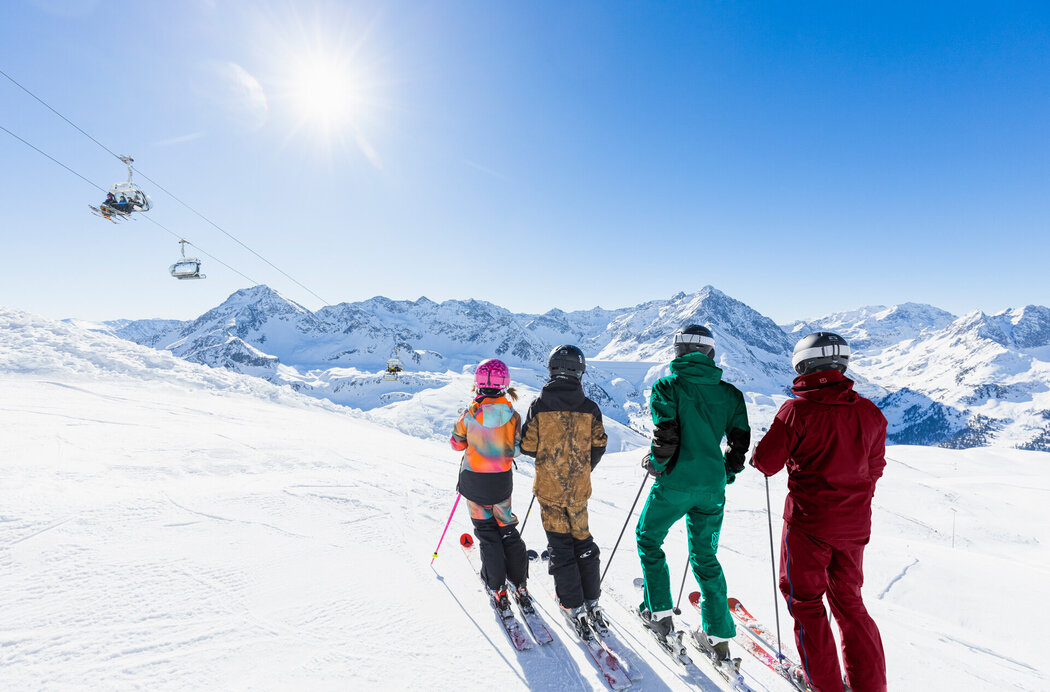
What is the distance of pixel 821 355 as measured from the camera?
326cm

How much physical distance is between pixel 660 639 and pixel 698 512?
1.26 meters

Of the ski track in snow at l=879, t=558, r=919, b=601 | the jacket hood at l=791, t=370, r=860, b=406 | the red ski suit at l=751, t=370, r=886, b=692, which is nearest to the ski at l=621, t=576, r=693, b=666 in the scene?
the red ski suit at l=751, t=370, r=886, b=692

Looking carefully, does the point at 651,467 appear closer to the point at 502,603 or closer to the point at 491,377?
the point at 491,377

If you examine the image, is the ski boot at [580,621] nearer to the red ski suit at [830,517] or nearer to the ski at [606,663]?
the ski at [606,663]

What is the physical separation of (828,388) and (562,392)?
7.23ft

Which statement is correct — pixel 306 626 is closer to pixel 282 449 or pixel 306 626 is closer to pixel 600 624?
pixel 600 624

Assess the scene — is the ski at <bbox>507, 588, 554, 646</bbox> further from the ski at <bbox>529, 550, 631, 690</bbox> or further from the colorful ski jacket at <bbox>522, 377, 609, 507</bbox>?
the colorful ski jacket at <bbox>522, 377, 609, 507</bbox>

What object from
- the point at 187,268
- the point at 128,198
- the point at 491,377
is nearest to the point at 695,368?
the point at 491,377

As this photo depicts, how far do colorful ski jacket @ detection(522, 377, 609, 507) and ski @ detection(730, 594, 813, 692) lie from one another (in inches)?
83.7

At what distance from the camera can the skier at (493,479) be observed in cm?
422

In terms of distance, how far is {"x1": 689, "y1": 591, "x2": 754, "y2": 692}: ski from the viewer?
11.3 feet

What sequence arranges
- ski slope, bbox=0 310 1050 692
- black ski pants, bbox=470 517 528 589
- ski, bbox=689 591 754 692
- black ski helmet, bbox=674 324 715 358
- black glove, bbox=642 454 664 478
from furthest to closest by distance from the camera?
1. black ski pants, bbox=470 517 528 589
2. black ski helmet, bbox=674 324 715 358
3. black glove, bbox=642 454 664 478
4. ski, bbox=689 591 754 692
5. ski slope, bbox=0 310 1050 692

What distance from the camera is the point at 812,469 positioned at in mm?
3246

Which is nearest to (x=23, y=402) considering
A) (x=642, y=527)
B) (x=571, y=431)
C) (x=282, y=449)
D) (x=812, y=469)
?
(x=282, y=449)
